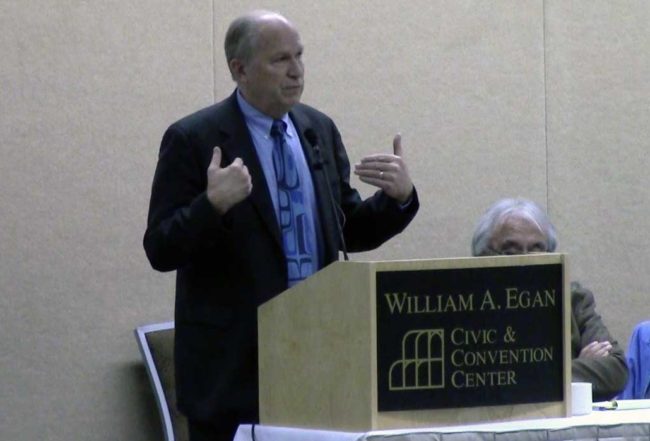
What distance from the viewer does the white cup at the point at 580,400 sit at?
2.61 meters

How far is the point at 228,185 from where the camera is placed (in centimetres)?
276

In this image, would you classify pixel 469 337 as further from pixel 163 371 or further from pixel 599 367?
pixel 163 371

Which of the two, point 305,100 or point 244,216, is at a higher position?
point 305,100

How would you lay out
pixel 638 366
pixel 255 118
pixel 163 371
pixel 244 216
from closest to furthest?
pixel 244 216 < pixel 255 118 < pixel 638 366 < pixel 163 371

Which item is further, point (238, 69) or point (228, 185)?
point (238, 69)

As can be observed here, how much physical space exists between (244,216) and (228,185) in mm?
235

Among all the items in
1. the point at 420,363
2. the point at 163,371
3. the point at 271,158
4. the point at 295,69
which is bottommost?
the point at 163,371

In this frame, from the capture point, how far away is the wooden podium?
2.38 m

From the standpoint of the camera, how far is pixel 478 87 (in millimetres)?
5520

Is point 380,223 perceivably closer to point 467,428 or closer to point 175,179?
point 175,179

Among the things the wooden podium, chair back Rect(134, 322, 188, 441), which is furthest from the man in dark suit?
chair back Rect(134, 322, 188, 441)

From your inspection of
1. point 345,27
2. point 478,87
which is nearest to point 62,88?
point 345,27

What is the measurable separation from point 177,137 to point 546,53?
9.61 feet

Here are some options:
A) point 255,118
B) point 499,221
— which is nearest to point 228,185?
point 255,118
